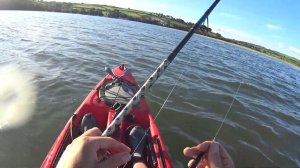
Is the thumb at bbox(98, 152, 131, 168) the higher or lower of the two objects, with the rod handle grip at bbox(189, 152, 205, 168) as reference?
higher

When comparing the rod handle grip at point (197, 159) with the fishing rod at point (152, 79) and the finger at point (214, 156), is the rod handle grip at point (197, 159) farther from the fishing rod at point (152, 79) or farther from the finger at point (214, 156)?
the fishing rod at point (152, 79)

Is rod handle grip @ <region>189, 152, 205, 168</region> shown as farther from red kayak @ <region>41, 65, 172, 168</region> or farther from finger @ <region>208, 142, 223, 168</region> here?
red kayak @ <region>41, 65, 172, 168</region>

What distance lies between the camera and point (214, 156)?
2.09m

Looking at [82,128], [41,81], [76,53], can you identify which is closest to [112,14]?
[76,53]

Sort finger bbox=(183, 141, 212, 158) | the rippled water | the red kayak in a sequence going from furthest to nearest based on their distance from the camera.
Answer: the rippled water → the red kayak → finger bbox=(183, 141, 212, 158)

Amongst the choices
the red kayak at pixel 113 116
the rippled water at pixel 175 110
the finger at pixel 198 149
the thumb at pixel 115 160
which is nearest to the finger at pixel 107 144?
the thumb at pixel 115 160

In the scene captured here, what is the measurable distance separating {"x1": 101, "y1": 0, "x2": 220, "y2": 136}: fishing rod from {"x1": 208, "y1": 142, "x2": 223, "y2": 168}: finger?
4.74 ft

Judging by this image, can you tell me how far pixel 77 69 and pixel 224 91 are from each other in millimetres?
9625

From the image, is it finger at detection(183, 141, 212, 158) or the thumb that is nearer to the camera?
the thumb

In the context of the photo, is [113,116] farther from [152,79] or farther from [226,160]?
[226,160]

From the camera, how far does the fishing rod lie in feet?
11.9

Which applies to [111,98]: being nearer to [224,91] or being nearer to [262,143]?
[262,143]

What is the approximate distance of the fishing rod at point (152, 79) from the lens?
3627 millimetres

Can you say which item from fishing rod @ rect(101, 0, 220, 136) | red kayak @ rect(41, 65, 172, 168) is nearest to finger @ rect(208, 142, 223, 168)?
fishing rod @ rect(101, 0, 220, 136)
